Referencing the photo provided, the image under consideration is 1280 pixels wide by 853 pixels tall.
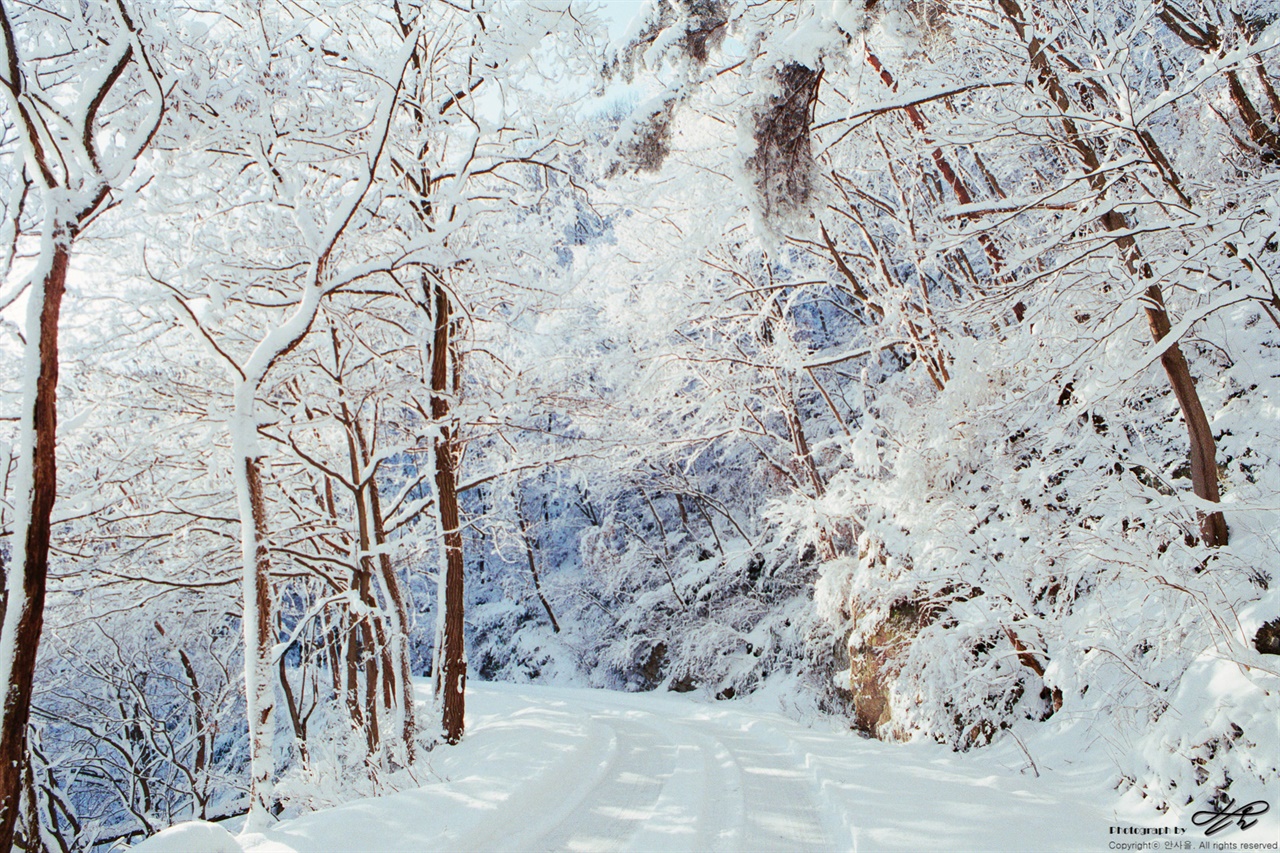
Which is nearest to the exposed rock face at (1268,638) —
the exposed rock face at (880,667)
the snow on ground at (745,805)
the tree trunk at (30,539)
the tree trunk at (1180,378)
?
the tree trunk at (1180,378)

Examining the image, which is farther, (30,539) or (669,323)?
(669,323)

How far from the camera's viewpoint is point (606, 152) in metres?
6.14

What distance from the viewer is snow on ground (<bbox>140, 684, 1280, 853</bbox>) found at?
3.91m

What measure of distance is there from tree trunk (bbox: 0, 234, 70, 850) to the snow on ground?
1517 mm

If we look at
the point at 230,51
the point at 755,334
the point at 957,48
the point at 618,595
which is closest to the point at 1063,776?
the point at 957,48

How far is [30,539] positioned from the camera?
448 cm

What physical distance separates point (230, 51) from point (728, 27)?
515cm

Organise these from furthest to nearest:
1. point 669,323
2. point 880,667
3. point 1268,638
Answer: point 669,323 < point 880,667 < point 1268,638

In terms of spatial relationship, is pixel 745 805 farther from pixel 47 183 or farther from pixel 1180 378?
pixel 47 183
